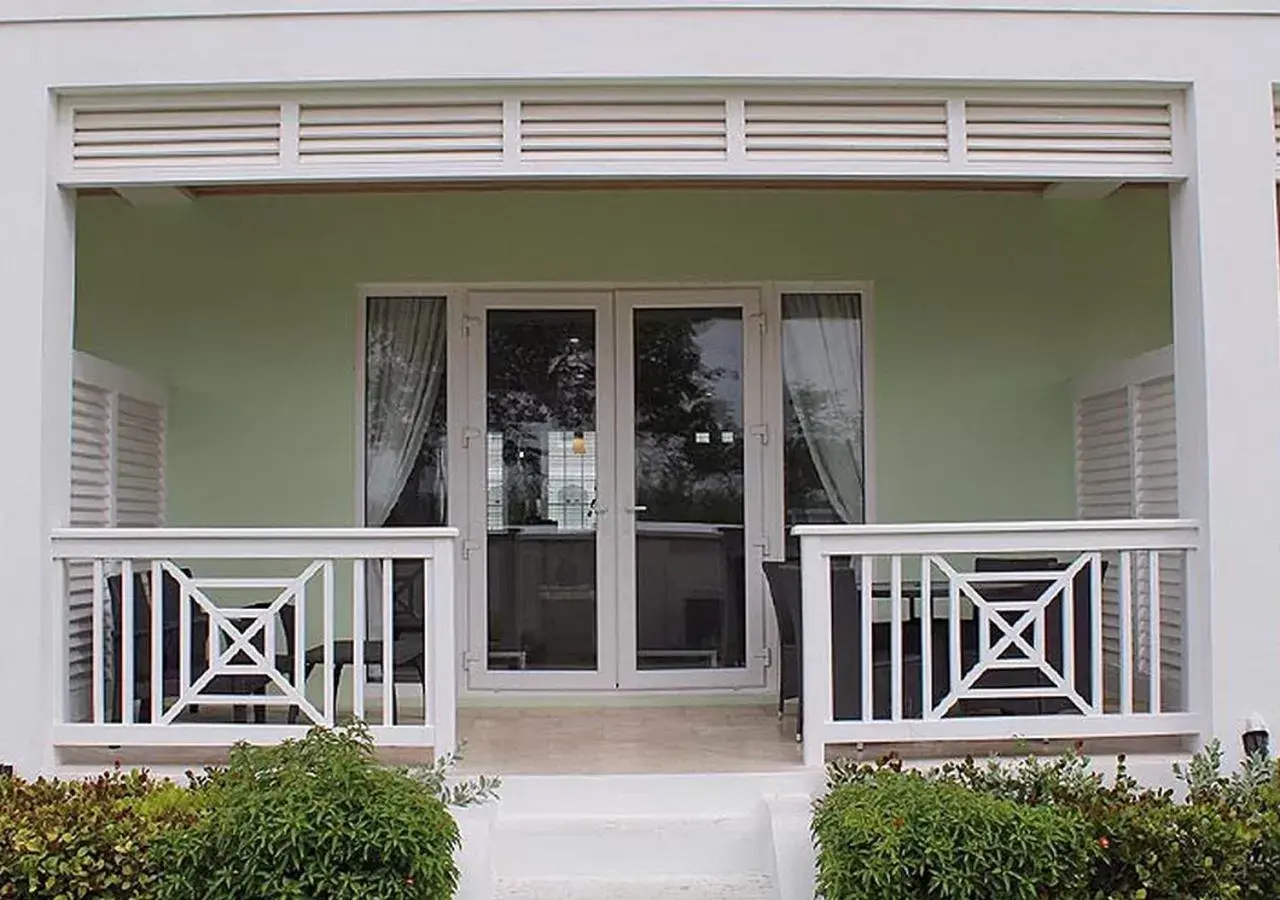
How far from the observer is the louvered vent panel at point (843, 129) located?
5234 millimetres

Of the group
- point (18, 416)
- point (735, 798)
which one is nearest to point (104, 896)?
point (18, 416)

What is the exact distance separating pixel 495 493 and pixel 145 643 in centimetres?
209

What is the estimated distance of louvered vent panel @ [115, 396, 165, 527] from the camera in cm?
675

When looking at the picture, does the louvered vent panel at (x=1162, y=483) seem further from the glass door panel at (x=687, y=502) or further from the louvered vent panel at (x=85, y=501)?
the louvered vent panel at (x=85, y=501)

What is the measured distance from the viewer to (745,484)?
7.45 meters

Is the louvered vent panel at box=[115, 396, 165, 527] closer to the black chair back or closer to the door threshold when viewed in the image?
the door threshold

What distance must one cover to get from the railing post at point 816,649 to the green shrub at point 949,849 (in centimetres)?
67

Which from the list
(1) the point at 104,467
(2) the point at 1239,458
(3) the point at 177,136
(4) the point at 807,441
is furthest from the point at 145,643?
(2) the point at 1239,458

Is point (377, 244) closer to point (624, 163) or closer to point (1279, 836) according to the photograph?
point (624, 163)

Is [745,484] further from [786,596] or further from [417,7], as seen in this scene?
[417,7]

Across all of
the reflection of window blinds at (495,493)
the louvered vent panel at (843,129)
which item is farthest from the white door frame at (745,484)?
the louvered vent panel at (843,129)

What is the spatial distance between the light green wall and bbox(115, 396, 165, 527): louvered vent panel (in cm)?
13

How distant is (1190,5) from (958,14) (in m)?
0.90

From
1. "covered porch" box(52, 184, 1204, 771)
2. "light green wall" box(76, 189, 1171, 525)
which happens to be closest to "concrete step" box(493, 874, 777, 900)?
"covered porch" box(52, 184, 1204, 771)
